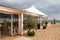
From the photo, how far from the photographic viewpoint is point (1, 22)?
13844mm

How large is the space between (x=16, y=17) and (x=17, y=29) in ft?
3.95

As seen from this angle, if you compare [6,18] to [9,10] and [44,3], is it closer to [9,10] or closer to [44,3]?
[9,10]

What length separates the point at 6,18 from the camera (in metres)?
14.2

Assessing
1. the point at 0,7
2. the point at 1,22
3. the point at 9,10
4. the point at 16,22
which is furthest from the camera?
the point at 16,22

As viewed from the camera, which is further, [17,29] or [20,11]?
[17,29]

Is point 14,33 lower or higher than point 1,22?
lower

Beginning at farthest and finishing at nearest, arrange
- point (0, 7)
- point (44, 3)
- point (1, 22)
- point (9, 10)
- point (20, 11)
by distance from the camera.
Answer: point (44, 3), point (1, 22), point (20, 11), point (9, 10), point (0, 7)

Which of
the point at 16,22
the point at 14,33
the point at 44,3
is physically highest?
the point at 44,3

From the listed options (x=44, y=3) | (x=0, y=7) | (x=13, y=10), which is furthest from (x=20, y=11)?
(x=44, y=3)

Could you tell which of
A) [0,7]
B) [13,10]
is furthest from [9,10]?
[0,7]

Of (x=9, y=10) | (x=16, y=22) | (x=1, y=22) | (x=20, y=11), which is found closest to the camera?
(x=9, y=10)

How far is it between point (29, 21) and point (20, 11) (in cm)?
127

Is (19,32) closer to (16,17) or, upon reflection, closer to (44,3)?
(16,17)

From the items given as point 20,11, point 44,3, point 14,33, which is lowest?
point 14,33
